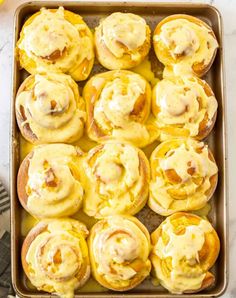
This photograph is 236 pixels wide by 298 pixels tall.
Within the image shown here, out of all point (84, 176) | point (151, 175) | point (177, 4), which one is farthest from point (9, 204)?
point (177, 4)

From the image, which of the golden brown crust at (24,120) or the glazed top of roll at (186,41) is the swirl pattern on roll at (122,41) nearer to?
the glazed top of roll at (186,41)

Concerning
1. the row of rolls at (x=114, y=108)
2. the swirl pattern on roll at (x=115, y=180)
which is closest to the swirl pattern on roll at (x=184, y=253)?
the swirl pattern on roll at (x=115, y=180)

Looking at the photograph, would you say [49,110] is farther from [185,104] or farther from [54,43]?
[185,104]

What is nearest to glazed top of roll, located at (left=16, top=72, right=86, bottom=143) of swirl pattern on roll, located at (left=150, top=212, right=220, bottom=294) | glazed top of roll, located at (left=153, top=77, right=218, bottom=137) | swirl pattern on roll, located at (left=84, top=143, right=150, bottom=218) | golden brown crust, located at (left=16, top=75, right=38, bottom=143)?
golden brown crust, located at (left=16, top=75, right=38, bottom=143)

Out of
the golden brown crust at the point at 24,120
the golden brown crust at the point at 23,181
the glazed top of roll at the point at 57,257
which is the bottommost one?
the glazed top of roll at the point at 57,257

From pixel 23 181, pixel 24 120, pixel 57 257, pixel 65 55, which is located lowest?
pixel 57 257

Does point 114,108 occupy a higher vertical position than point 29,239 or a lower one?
higher

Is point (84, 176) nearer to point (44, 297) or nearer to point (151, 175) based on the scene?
point (151, 175)

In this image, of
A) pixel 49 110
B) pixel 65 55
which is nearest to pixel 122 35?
pixel 65 55
